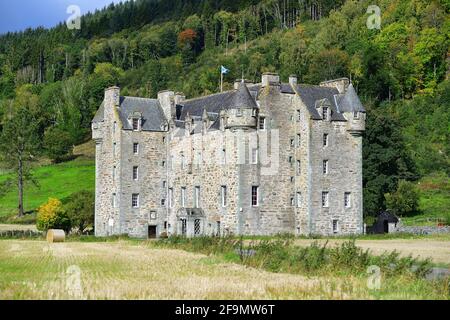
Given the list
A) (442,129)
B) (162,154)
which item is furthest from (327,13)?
(162,154)

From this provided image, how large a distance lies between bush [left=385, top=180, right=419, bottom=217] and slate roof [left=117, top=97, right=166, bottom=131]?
21164 millimetres

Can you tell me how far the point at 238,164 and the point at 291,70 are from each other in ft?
171

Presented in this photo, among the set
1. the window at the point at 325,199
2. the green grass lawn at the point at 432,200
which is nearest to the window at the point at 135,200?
the window at the point at 325,199

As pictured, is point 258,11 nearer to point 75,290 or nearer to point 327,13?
→ point 327,13

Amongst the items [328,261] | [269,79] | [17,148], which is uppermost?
[269,79]

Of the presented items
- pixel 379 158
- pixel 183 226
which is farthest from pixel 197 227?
pixel 379 158

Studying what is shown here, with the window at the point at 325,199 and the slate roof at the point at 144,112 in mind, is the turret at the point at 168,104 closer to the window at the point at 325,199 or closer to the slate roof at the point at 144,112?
the slate roof at the point at 144,112

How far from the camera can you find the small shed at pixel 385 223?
67.1 m

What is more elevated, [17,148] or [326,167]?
[17,148]

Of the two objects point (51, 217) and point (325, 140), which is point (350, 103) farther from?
point (51, 217)

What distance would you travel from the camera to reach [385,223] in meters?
67.8

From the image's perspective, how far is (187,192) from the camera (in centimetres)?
6750

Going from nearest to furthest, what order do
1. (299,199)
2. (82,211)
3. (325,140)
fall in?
(299,199), (325,140), (82,211)

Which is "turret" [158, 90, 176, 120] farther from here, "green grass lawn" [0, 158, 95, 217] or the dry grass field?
the dry grass field
